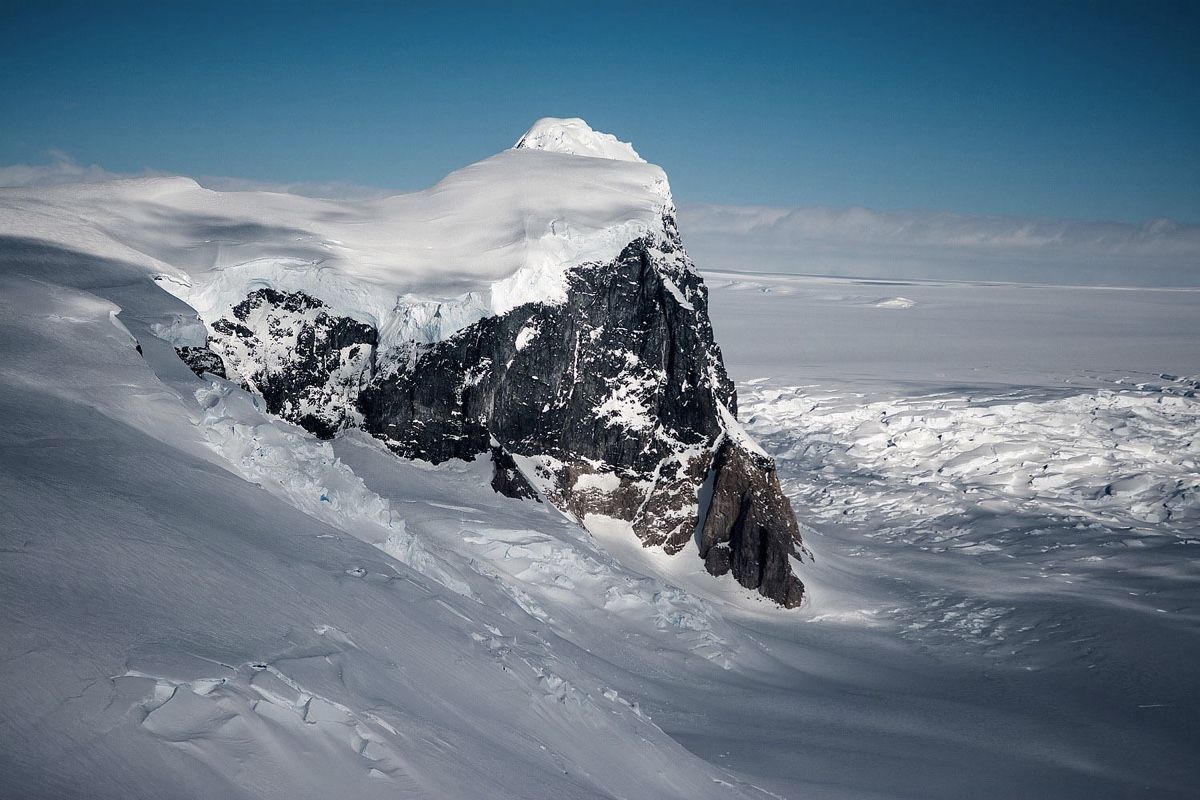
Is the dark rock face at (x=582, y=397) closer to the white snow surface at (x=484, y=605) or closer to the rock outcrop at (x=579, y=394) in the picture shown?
the rock outcrop at (x=579, y=394)

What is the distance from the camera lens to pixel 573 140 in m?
67.8

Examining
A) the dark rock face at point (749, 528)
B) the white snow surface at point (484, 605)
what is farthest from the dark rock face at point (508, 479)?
the dark rock face at point (749, 528)

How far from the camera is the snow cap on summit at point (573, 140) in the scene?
67.5 meters

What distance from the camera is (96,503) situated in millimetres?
10289

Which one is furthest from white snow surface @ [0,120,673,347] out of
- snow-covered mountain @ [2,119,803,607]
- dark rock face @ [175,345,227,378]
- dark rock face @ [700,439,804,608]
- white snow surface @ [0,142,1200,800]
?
dark rock face @ [700,439,804,608]

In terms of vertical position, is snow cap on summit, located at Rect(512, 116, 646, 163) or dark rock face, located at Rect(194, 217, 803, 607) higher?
snow cap on summit, located at Rect(512, 116, 646, 163)

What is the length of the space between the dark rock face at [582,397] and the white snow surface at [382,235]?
1050 millimetres

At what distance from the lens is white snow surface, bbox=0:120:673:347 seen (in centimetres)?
3747

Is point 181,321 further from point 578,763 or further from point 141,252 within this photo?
point 578,763

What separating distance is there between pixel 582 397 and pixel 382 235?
1525 centimetres

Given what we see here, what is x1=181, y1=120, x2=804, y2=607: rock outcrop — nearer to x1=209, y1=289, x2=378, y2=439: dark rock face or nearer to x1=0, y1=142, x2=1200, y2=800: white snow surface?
x1=209, y1=289, x2=378, y2=439: dark rock face

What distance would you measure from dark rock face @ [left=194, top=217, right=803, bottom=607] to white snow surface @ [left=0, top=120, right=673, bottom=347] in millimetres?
1050

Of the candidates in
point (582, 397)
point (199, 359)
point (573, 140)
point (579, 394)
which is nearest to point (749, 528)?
point (582, 397)

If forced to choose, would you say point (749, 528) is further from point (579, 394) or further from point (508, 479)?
point (508, 479)
